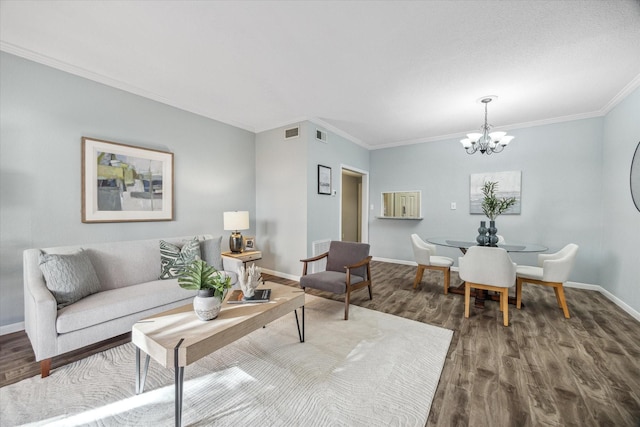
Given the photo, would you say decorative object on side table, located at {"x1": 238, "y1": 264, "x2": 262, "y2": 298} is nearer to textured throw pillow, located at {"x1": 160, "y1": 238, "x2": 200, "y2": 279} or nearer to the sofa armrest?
textured throw pillow, located at {"x1": 160, "y1": 238, "x2": 200, "y2": 279}

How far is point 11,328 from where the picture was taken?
238 centimetres

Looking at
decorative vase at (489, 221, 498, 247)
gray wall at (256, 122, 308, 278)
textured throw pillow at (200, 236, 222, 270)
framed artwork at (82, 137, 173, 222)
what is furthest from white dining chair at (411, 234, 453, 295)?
framed artwork at (82, 137, 173, 222)

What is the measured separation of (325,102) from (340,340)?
9.66 feet

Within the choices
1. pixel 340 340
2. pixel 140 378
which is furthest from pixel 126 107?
pixel 340 340

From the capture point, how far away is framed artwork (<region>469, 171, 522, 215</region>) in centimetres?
430

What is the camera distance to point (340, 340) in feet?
7.51

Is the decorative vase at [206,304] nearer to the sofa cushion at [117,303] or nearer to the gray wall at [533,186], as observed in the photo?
the sofa cushion at [117,303]

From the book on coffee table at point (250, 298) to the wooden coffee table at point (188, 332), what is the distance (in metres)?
0.04

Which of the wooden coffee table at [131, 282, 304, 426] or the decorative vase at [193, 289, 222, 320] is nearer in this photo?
the wooden coffee table at [131, 282, 304, 426]

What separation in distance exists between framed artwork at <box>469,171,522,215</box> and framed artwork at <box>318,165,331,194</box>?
2641 millimetres

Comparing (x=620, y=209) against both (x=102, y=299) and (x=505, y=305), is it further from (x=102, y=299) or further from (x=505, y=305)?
(x=102, y=299)

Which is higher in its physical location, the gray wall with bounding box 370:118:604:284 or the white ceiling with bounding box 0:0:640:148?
the white ceiling with bounding box 0:0:640:148

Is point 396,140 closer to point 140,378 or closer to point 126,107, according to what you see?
point 126,107

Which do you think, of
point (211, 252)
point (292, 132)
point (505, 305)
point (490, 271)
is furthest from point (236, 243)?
point (505, 305)
